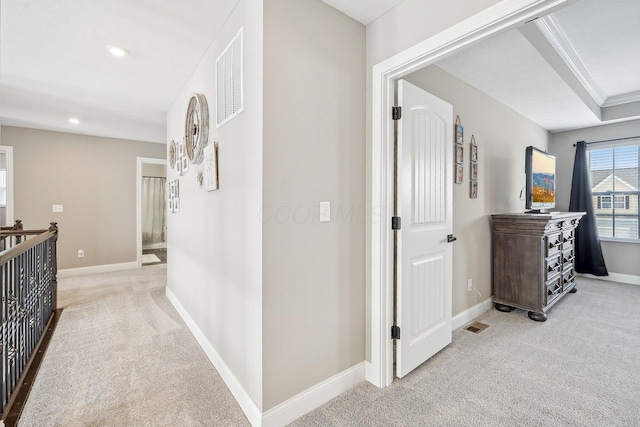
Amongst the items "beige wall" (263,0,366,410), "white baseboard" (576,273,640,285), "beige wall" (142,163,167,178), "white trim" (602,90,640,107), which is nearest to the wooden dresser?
"white baseboard" (576,273,640,285)

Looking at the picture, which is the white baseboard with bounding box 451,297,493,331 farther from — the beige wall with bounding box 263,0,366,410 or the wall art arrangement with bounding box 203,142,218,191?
the wall art arrangement with bounding box 203,142,218,191

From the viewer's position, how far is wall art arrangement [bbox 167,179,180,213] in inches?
128

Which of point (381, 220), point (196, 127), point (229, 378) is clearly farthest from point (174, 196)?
point (381, 220)

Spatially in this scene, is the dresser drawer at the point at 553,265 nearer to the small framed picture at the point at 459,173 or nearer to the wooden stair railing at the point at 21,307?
the small framed picture at the point at 459,173

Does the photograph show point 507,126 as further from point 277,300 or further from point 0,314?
point 0,314

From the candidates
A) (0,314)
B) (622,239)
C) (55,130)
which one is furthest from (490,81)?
(55,130)

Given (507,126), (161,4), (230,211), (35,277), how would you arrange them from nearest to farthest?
(161,4) < (230,211) < (35,277) < (507,126)

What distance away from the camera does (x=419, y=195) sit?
204 centimetres

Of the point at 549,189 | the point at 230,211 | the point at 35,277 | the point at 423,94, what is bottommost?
the point at 35,277

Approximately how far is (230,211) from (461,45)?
1609mm

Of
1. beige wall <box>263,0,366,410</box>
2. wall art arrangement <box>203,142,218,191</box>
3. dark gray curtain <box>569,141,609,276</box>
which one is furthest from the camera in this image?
dark gray curtain <box>569,141,609,276</box>

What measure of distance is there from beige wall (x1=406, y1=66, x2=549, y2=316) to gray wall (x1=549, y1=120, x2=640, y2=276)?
1526 millimetres

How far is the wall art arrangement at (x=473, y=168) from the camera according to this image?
2.93m

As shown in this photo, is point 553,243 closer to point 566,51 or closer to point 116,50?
point 566,51
